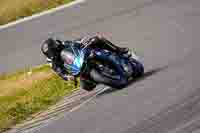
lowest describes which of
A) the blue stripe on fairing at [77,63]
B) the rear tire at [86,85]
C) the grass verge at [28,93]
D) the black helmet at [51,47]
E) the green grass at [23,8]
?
the grass verge at [28,93]

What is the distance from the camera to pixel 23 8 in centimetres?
2642

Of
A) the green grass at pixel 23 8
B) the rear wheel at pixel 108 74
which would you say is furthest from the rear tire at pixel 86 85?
the green grass at pixel 23 8

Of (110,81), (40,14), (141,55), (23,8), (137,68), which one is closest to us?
(110,81)

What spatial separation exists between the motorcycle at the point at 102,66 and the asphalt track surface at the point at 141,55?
244 mm

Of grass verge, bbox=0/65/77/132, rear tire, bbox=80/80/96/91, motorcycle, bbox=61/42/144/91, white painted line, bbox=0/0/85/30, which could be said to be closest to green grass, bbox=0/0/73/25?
white painted line, bbox=0/0/85/30

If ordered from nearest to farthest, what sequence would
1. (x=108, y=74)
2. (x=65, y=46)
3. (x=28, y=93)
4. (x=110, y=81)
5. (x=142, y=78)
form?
1. (x=110, y=81)
2. (x=108, y=74)
3. (x=142, y=78)
4. (x=65, y=46)
5. (x=28, y=93)

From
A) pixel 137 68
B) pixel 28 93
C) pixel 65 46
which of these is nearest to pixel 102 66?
pixel 137 68

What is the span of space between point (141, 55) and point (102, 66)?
323cm

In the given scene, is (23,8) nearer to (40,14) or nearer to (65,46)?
(40,14)

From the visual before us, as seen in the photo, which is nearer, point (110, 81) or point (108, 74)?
point (110, 81)

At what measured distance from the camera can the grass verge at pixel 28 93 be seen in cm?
1509

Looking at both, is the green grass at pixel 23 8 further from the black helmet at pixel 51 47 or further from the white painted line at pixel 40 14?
the black helmet at pixel 51 47

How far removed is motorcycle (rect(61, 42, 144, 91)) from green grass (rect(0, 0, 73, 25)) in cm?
1146

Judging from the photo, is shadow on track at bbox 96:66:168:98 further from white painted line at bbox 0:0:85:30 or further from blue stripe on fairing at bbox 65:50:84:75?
white painted line at bbox 0:0:85:30
